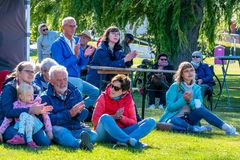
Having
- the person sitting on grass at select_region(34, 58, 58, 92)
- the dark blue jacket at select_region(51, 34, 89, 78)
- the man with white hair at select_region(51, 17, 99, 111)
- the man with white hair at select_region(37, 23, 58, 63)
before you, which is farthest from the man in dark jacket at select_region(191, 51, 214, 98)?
the person sitting on grass at select_region(34, 58, 58, 92)

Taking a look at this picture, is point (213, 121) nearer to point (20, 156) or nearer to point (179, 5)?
point (20, 156)

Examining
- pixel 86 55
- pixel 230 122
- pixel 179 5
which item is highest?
pixel 179 5

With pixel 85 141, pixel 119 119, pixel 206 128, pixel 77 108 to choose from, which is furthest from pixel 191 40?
pixel 85 141

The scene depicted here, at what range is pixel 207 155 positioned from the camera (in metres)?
8.00

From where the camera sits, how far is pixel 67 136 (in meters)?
8.08

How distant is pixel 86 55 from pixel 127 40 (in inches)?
174

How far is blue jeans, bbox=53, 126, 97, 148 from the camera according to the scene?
8023mm

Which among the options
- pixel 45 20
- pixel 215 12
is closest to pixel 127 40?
pixel 215 12

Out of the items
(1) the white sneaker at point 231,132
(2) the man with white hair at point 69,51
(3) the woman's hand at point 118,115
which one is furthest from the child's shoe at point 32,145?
(1) the white sneaker at point 231,132

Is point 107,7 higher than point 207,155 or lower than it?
higher

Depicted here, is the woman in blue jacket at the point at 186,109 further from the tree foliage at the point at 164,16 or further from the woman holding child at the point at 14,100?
the tree foliage at the point at 164,16

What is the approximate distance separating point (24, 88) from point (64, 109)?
58cm

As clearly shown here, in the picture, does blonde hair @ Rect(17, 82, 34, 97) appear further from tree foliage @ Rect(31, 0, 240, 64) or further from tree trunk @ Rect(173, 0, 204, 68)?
tree trunk @ Rect(173, 0, 204, 68)

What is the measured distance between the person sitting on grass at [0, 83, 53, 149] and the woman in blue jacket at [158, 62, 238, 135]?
259cm
